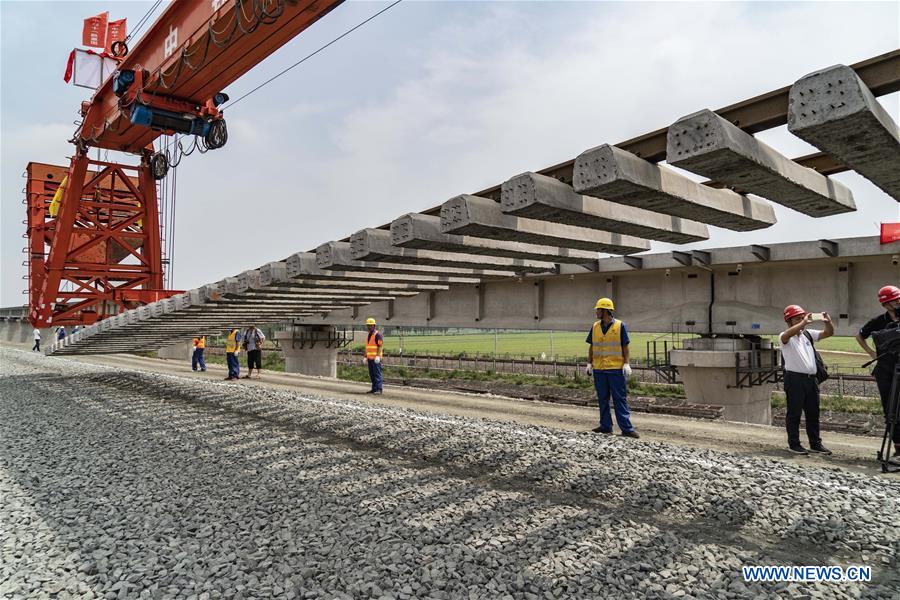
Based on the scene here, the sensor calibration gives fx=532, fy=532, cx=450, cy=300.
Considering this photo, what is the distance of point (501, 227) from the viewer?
6.15 m

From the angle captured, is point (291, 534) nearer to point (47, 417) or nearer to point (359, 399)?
point (359, 399)

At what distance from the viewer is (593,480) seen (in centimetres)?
575

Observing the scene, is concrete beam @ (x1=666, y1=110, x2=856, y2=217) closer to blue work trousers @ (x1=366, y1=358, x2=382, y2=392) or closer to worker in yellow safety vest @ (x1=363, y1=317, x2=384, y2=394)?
worker in yellow safety vest @ (x1=363, y1=317, x2=384, y2=394)

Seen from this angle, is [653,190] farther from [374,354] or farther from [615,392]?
[374,354]

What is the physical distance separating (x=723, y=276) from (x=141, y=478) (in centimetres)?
1470

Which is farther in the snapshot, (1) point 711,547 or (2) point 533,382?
(2) point 533,382

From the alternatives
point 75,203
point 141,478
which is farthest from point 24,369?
point 141,478

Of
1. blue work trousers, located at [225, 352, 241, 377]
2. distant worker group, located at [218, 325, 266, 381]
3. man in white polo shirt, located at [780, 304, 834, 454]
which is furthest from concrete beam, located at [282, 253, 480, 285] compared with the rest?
blue work trousers, located at [225, 352, 241, 377]

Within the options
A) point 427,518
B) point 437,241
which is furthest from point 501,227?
point 427,518

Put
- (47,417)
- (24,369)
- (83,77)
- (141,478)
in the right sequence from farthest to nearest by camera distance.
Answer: (24,369) < (83,77) < (47,417) < (141,478)

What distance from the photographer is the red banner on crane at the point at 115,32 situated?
53.7 feet

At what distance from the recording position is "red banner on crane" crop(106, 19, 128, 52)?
645 inches

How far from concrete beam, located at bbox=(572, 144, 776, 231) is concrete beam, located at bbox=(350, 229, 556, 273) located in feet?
11.1

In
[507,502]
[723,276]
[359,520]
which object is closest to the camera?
[359,520]
